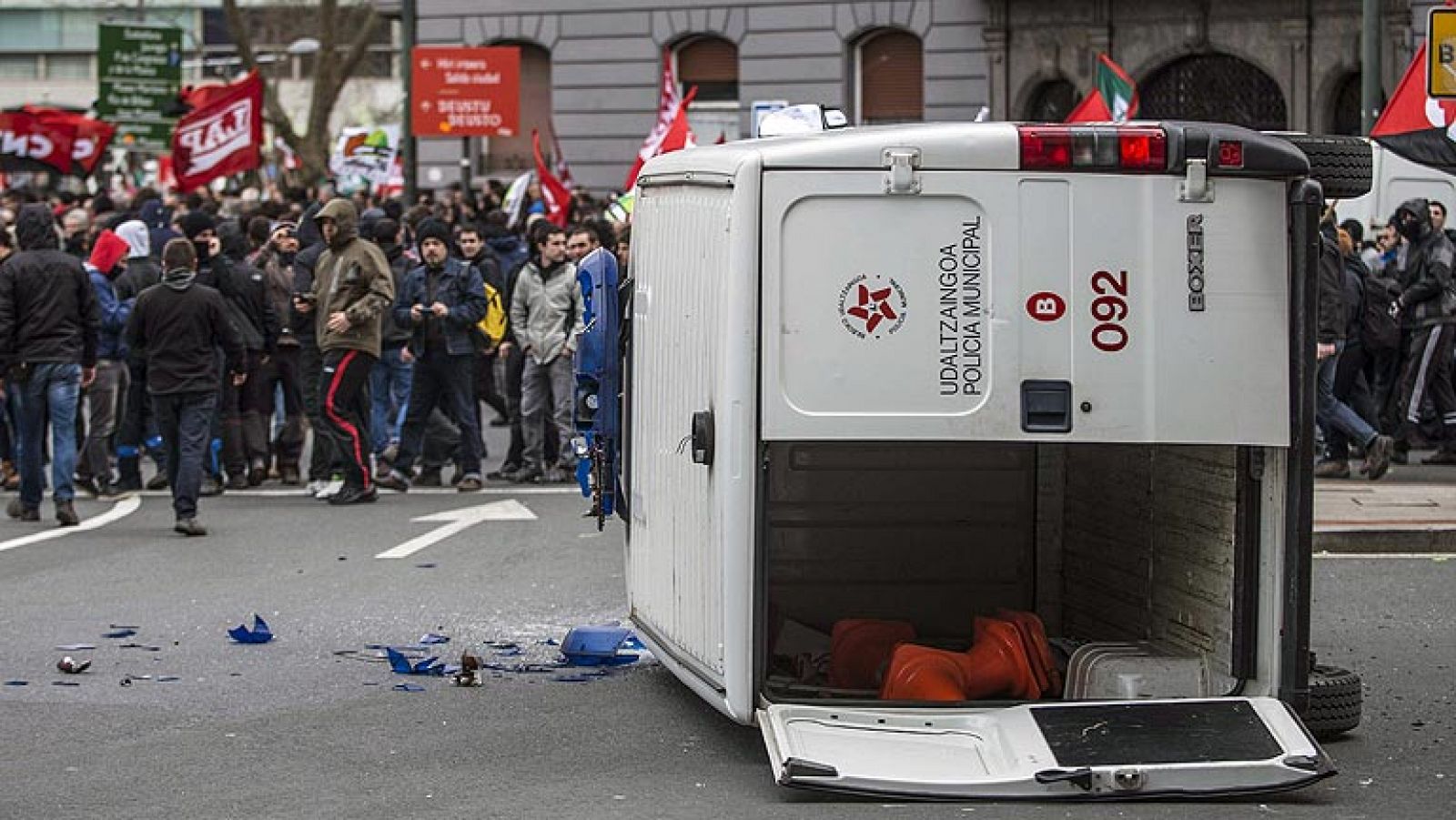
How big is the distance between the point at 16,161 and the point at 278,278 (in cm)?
1381

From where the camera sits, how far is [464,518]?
15484 mm

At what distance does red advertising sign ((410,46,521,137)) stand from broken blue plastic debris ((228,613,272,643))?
21.4 metres

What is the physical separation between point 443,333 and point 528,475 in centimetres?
128

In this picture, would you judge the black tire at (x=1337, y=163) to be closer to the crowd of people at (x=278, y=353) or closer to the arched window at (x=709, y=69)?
the crowd of people at (x=278, y=353)

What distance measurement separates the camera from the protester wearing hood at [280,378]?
17344 mm

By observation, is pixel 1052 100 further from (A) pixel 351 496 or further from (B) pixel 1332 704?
(B) pixel 1332 704

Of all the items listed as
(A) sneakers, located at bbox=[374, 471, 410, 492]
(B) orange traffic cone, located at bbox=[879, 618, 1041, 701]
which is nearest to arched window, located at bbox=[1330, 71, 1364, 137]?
(A) sneakers, located at bbox=[374, 471, 410, 492]

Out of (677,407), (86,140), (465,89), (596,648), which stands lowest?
(596,648)

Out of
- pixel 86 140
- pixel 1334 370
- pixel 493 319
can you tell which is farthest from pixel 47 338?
pixel 86 140

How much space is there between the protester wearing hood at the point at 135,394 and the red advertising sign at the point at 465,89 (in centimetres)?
1397

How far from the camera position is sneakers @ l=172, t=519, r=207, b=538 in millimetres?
14633

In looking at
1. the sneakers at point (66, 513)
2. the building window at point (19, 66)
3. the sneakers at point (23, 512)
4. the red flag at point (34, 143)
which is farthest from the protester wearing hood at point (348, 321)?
the building window at point (19, 66)

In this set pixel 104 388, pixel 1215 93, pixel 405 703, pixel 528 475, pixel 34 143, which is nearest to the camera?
Answer: pixel 405 703

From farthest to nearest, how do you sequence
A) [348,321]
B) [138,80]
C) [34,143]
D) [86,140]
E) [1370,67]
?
[138,80] → [86,140] → [34,143] → [1370,67] → [348,321]
